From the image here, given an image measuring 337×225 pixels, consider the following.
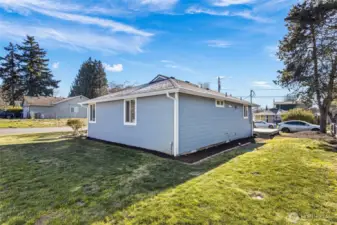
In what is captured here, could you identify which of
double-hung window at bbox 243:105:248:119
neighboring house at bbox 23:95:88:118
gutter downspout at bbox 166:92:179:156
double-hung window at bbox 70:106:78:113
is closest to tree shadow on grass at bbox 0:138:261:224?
gutter downspout at bbox 166:92:179:156

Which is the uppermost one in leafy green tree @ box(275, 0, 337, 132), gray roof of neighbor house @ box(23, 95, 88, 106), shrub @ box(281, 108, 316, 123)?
leafy green tree @ box(275, 0, 337, 132)

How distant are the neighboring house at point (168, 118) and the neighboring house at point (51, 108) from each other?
2637cm

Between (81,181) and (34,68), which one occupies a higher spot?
(34,68)

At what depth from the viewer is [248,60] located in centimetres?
1653

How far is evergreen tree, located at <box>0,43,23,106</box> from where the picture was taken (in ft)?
125

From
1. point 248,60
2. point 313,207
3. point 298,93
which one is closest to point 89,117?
point 313,207

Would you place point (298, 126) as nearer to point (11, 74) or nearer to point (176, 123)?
point (176, 123)

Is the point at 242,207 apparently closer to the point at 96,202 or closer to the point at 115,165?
the point at 96,202

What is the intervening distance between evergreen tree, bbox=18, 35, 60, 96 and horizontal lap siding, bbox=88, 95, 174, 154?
3947 cm

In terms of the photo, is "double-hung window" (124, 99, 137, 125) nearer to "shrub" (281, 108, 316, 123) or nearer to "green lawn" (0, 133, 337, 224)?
"green lawn" (0, 133, 337, 224)

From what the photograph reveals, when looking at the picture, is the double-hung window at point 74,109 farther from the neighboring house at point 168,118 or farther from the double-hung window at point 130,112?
the double-hung window at point 130,112

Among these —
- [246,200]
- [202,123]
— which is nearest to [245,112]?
[202,123]

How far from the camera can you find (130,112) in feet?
29.5

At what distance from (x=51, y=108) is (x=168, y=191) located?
37230 mm
